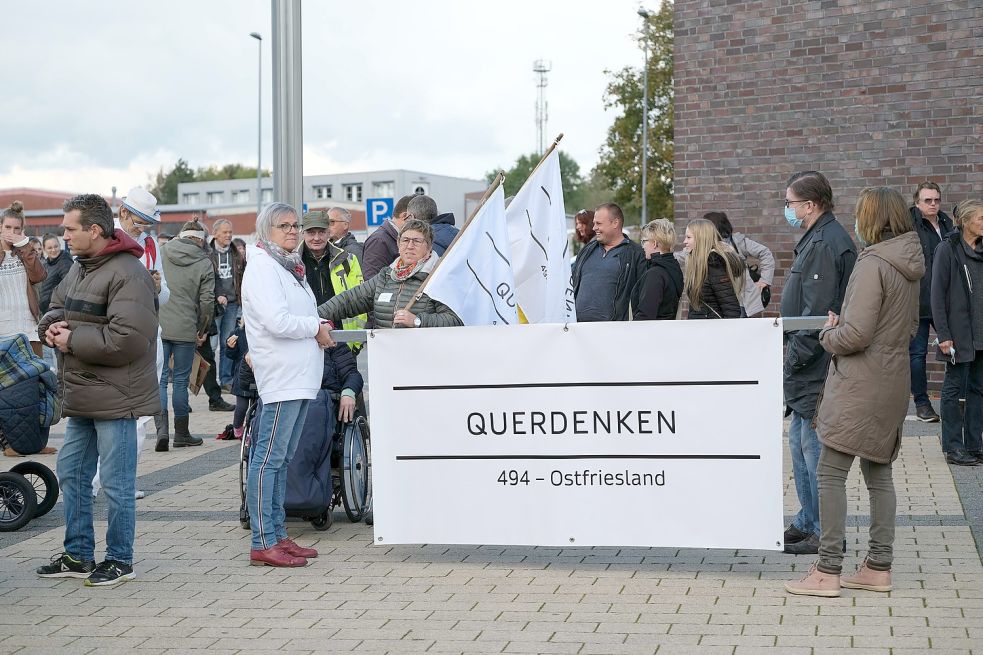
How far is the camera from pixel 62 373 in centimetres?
630

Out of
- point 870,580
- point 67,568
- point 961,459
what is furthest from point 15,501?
point 961,459

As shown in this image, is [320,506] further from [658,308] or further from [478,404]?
[658,308]

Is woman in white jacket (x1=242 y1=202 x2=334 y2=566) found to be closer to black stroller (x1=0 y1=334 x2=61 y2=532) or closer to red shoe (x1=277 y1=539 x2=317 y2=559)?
red shoe (x1=277 y1=539 x2=317 y2=559)

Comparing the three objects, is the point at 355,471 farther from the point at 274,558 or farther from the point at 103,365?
the point at 103,365

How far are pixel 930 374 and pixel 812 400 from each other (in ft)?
23.3

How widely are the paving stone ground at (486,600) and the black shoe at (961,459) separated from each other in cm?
136

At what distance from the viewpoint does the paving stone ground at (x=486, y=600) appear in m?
5.18

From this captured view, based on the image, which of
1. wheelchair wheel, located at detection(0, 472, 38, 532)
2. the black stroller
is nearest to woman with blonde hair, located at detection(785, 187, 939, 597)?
the black stroller

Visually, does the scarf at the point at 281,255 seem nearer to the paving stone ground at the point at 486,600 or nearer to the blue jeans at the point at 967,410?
the paving stone ground at the point at 486,600

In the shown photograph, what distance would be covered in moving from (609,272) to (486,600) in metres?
4.03

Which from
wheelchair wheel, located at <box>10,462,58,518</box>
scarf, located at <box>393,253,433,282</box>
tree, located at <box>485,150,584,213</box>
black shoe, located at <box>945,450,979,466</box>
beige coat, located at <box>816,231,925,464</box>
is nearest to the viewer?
beige coat, located at <box>816,231,925,464</box>

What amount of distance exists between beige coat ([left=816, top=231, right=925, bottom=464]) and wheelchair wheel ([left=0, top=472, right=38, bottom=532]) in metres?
4.97

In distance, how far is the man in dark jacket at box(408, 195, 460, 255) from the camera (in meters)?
8.39

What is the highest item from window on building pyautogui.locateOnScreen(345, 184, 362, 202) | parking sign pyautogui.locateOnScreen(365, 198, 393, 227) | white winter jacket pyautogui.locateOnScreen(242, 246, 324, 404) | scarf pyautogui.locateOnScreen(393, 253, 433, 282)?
window on building pyautogui.locateOnScreen(345, 184, 362, 202)
